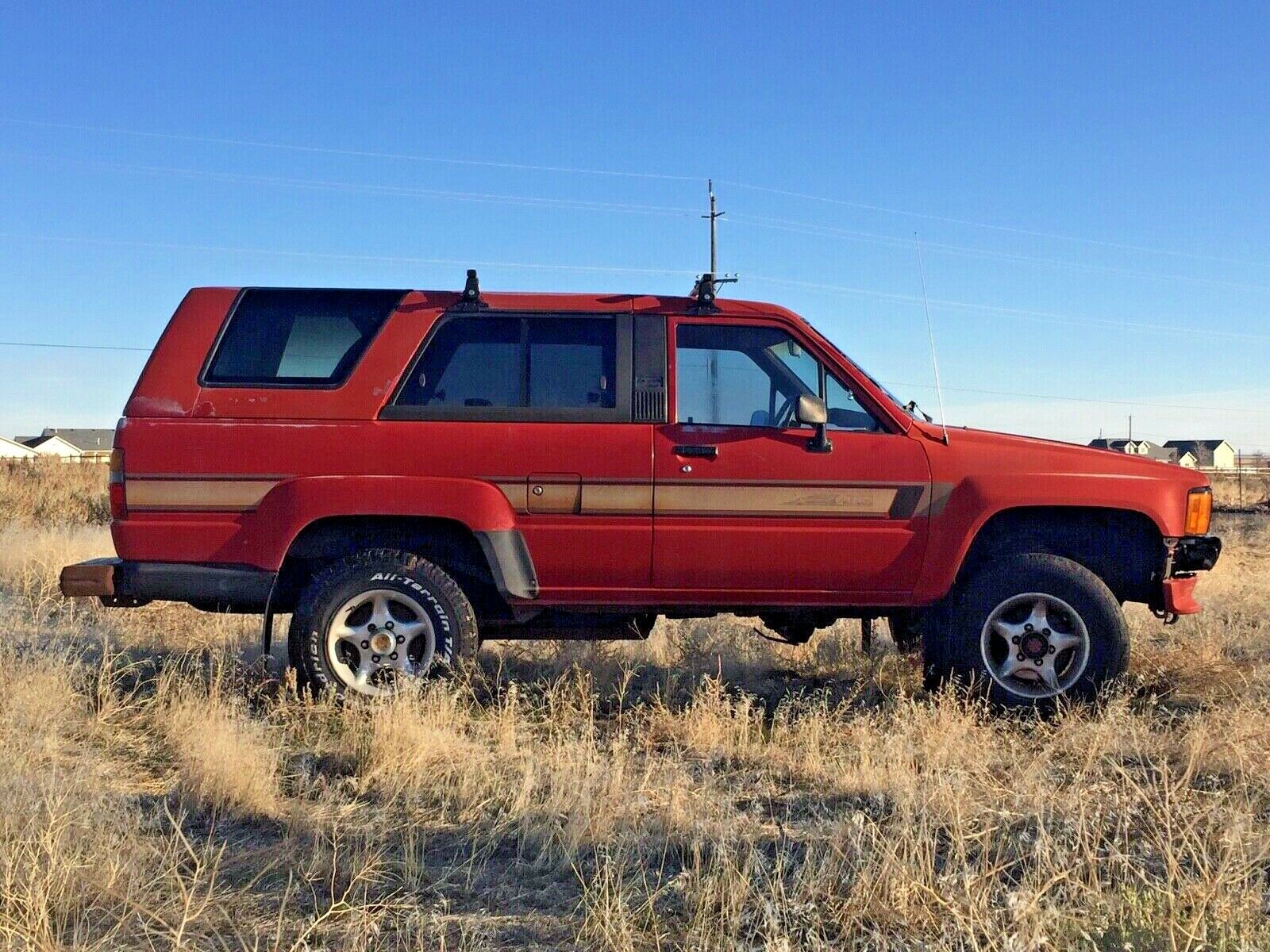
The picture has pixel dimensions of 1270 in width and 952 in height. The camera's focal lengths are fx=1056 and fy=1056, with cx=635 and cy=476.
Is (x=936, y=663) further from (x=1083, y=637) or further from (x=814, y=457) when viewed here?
(x=814, y=457)

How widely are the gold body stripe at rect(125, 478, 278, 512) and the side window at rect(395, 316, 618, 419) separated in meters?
Answer: 0.80

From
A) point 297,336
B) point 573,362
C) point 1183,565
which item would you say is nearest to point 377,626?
point 297,336

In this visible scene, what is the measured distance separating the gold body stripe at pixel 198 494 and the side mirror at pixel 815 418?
249cm

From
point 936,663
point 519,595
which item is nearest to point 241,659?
point 519,595

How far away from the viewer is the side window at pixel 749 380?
16.9ft

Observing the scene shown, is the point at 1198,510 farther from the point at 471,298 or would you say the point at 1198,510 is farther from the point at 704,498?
the point at 471,298

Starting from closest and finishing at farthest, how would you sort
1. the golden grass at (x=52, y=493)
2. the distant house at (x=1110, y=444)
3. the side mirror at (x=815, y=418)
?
1. the side mirror at (x=815, y=418)
2. the distant house at (x=1110, y=444)
3. the golden grass at (x=52, y=493)

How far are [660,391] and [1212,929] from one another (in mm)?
3233

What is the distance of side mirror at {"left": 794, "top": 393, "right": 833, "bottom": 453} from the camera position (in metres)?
4.88

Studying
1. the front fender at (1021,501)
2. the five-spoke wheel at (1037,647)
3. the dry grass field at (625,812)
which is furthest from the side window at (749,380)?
the dry grass field at (625,812)

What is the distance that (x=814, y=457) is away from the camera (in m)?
5.04

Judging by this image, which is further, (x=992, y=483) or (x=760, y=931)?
(x=992, y=483)

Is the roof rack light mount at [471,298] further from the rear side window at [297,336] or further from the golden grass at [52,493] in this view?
the golden grass at [52,493]

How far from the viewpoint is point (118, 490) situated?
16.3 feet
